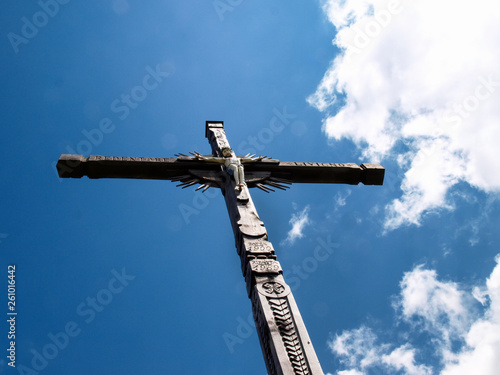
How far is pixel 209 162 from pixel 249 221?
1.61 meters

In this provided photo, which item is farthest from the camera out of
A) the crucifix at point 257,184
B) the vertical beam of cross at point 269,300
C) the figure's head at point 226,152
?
the figure's head at point 226,152

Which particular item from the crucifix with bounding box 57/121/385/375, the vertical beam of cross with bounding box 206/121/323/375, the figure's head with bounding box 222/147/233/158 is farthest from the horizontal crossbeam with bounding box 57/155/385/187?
the vertical beam of cross with bounding box 206/121/323/375

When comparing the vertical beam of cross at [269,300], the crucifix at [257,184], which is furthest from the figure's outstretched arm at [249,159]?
the vertical beam of cross at [269,300]

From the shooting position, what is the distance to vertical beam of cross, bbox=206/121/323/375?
15.5 feet

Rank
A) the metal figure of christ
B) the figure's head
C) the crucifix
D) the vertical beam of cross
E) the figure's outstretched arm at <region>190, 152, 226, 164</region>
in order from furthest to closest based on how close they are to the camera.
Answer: the figure's head, the figure's outstretched arm at <region>190, 152, 226, 164</region>, the metal figure of christ, the crucifix, the vertical beam of cross

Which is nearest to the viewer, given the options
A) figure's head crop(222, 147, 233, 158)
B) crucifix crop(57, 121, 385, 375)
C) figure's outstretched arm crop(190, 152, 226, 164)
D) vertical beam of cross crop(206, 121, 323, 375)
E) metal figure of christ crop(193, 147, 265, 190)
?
vertical beam of cross crop(206, 121, 323, 375)

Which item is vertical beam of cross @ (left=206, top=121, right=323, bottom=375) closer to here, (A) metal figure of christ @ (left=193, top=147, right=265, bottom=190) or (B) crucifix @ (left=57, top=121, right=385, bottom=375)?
(B) crucifix @ (left=57, top=121, right=385, bottom=375)

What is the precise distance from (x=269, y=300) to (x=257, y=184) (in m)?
2.67

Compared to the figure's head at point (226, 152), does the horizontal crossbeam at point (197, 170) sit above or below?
below

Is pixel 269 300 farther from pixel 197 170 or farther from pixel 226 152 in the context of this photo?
pixel 226 152

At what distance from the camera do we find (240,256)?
629 centimetres

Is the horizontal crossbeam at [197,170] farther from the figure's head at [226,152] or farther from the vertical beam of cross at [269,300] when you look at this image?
the vertical beam of cross at [269,300]

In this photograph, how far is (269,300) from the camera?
5312 mm

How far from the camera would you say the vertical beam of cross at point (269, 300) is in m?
4.72
